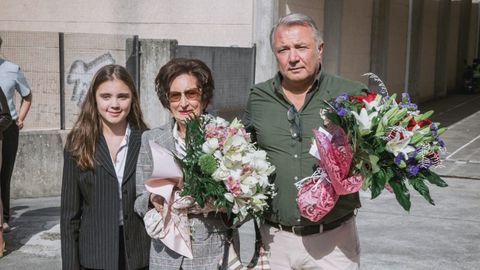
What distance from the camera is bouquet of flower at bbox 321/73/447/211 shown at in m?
3.10

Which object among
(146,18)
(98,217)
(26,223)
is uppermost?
(146,18)

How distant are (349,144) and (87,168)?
4.48 ft

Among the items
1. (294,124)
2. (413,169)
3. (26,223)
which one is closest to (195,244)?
(294,124)

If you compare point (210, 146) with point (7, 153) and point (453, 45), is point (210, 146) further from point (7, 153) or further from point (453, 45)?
point (453, 45)

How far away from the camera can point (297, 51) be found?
3.39 metres

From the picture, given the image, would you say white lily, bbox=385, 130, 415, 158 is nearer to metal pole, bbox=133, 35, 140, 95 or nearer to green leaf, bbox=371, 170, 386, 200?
green leaf, bbox=371, 170, 386, 200

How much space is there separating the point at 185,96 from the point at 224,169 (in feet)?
1.54

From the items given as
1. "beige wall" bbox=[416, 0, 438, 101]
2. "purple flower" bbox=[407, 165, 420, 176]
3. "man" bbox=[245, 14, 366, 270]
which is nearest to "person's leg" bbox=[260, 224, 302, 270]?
"man" bbox=[245, 14, 366, 270]

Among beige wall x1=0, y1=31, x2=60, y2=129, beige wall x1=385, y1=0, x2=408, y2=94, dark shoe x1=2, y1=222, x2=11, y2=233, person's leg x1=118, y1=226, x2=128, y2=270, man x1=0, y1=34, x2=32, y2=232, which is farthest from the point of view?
beige wall x1=385, y1=0, x2=408, y2=94

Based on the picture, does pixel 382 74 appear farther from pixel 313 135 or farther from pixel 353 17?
pixel 313 135

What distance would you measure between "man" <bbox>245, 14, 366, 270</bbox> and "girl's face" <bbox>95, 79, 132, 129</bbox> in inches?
27.2

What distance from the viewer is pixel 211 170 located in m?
3.15

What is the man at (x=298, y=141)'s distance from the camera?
341cm

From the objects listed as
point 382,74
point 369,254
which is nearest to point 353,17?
point 382,74
